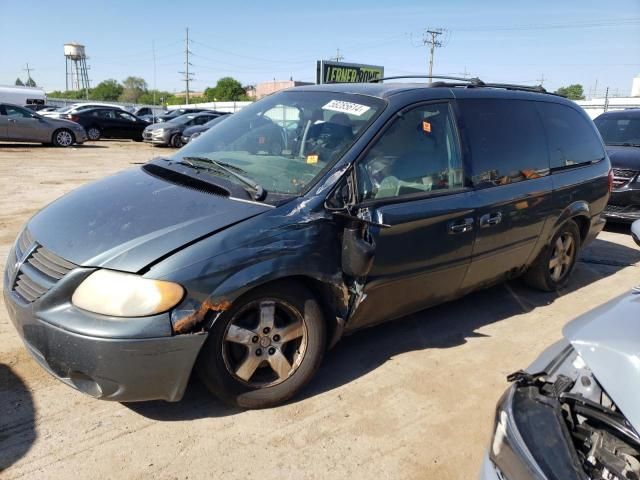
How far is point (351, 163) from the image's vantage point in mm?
3041

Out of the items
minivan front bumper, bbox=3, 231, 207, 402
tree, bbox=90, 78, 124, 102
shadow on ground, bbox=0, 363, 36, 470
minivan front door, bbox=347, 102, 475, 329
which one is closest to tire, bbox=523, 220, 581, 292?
minivan front door, bbox=347, 102, 475, 329

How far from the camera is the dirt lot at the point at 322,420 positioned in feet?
8.11

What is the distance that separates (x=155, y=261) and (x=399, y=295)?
1.59 metres

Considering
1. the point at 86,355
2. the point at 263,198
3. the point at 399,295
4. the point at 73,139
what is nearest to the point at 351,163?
the point at 263,198

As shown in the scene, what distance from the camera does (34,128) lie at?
→ 16766 millimetres

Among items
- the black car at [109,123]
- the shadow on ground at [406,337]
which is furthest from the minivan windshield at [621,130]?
the black car at [109,123]

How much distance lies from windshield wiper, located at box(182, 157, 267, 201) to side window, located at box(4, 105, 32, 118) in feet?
51.0

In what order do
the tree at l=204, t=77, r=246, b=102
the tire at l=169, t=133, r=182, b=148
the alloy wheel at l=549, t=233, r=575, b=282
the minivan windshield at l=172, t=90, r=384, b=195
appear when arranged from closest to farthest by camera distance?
the minivan windshield at l=172, t=90, r=384, b=195 < the alloy wheel at l=549, t=233, r=575, b=282 < the tire at l=169, t=133, r=182, b=148 < the tree at l=204, t=77, r=246, b=102

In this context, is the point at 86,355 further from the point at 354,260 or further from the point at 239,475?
the point at 354,260

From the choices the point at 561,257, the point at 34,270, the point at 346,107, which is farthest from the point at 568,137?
the point at 34,270

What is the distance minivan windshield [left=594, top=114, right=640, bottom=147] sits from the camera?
8.45 meters

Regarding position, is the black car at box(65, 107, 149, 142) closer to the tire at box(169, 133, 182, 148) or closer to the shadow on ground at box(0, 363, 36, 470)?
the tire at box(169, 133, 182, 148)

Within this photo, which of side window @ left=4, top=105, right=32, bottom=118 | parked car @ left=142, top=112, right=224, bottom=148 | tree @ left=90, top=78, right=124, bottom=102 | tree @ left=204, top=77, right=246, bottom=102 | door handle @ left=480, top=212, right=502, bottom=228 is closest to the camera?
door handle @ left=480, top=212, right=502, bottom=228

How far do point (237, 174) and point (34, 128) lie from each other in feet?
54.0
